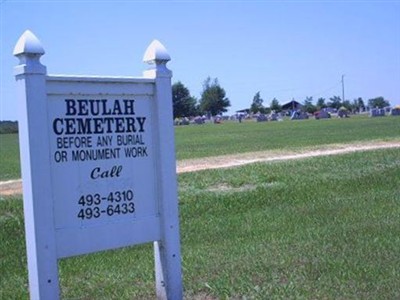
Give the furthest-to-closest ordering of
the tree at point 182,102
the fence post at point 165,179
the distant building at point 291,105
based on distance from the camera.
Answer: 1. the distant building at point 291,105
2. the tree at point 182,102
3. the fence post at point 165,179

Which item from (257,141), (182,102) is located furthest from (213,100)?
(257,141)

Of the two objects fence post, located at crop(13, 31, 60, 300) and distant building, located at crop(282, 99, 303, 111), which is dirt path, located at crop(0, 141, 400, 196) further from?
distant building, located at crop(282, 99, 303, 111)

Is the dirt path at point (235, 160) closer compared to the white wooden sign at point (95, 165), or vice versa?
the white wooden sign at point (95, 165)

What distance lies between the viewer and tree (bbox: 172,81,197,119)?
5389 inches

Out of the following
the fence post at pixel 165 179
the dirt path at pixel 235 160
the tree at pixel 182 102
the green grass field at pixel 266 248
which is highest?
the tree at pixel 182 102

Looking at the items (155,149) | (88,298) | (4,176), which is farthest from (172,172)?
(4,176)

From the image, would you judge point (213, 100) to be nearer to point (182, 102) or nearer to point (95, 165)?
point (182, 102)

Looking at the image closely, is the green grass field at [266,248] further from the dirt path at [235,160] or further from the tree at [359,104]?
the tree at [359,104]

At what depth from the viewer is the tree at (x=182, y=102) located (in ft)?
449

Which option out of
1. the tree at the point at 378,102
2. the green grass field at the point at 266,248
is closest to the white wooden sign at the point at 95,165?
the green grass field at the point at 266,248

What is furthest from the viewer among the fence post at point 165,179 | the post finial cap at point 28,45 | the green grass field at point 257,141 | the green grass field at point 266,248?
the green grass field at point 257,141

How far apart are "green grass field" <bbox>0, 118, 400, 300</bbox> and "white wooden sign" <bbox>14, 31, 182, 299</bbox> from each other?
3.54ft

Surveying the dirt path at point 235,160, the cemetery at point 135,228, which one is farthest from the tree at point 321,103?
the cemetery at point 135,228

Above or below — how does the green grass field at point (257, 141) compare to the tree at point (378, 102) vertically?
below
